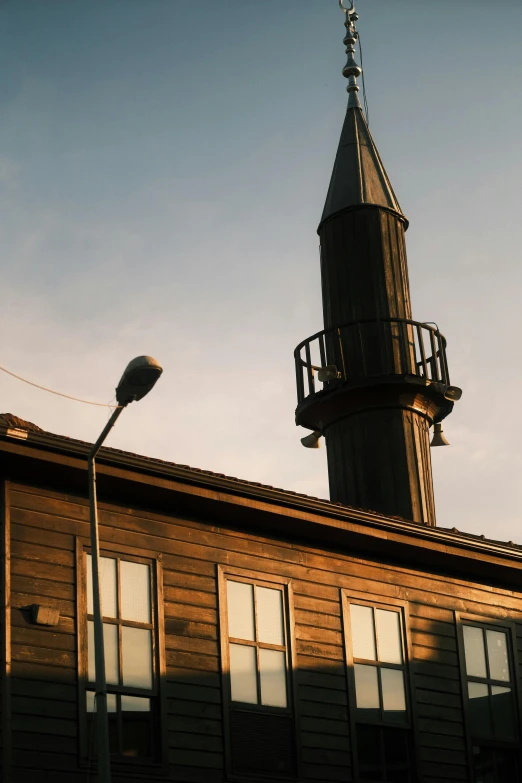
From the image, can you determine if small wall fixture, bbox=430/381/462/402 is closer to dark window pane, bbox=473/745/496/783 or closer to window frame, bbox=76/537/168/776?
dark window pane, bbox=473/745/496/783

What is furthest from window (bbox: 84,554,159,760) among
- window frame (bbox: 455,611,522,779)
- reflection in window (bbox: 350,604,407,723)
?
window frame (bbox: 455,611,522,779)

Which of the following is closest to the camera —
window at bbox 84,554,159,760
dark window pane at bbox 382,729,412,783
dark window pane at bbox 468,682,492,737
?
window at bbox 84,554,159,760

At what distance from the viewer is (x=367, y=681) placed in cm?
1861

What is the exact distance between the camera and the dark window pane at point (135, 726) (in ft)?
52.4

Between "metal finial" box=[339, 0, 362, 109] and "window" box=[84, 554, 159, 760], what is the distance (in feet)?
57.4

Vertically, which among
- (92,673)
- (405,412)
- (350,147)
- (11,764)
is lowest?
(11,764)

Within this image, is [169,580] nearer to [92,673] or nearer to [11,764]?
[92,673]

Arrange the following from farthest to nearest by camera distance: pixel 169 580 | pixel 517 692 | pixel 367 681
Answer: pixel 517 692 < pixel 367 681 < pixel 169 580

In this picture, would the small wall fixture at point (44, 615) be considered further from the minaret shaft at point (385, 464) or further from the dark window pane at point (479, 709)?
the minaret shaft at point (385, 464)

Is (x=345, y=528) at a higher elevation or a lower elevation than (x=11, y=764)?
higher

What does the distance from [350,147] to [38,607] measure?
17337 millimetres

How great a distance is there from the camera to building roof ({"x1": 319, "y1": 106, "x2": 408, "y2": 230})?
95.1ft

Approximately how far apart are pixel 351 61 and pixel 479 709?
17.4 metres

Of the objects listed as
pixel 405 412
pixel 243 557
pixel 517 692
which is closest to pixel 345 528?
pixel 243 557
